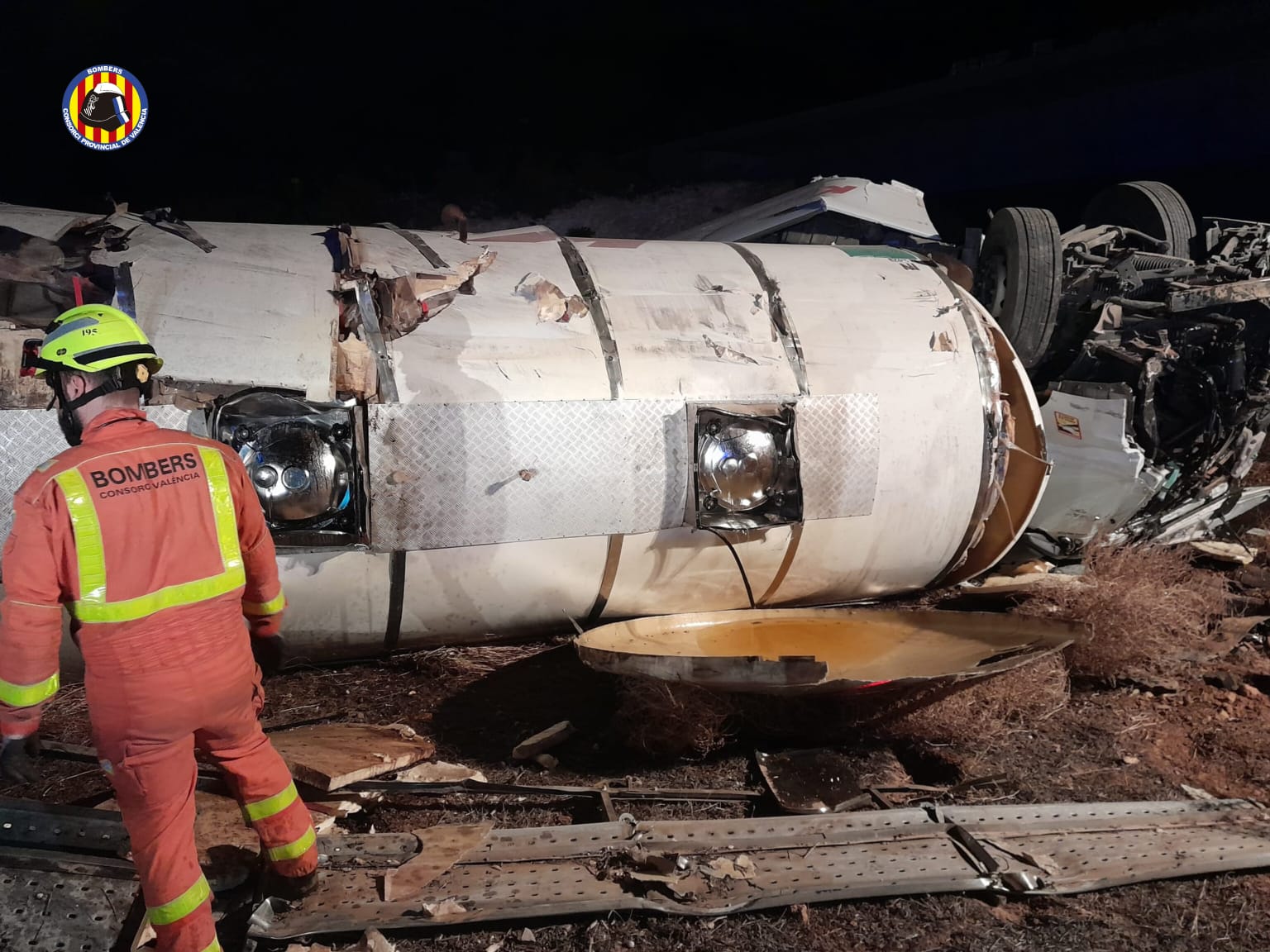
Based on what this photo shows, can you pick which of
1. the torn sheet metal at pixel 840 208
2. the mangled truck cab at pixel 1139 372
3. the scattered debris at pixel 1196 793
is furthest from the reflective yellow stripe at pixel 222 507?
the torn sheet metal at pixel 840 208

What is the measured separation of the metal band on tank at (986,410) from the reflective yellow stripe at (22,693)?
153 inches

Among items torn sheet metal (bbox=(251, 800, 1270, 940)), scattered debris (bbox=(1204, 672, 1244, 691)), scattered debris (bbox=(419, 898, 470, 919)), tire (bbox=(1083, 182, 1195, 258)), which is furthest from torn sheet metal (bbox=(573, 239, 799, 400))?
tire (bbox=(1083, 182, 1195, 258))

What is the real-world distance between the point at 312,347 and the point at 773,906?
2573 mm

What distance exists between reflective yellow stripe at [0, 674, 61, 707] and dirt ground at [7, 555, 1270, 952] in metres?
1.24

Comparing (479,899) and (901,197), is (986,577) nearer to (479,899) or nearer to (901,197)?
(479,899)

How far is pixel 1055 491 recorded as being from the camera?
5.40m

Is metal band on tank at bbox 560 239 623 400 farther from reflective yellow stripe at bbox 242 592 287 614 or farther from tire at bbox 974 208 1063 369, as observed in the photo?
tire at bbox 974 208 1063 369

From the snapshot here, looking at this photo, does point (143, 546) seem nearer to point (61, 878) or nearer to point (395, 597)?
point (61, 878)

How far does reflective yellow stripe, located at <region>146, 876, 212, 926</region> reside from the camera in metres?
2.48

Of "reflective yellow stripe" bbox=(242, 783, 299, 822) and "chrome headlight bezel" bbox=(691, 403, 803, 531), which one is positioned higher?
"chrome headlight bezel" bbox=(691, 403, 803, 531)

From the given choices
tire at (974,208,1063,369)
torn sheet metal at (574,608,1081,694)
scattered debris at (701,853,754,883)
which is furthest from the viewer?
tire at (974,208,1063,369)

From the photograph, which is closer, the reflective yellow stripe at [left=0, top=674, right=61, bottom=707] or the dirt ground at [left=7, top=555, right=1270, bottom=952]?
the reflective yellow stripe at [left=0, top=674, right=61, bottom=707]

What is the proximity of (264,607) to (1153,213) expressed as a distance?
21.4ft

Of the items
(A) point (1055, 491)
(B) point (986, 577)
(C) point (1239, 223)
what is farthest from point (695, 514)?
(C) point (1239, 223)
